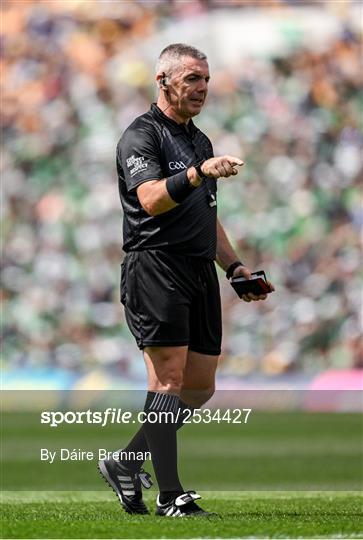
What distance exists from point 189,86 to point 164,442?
1526 millimetres

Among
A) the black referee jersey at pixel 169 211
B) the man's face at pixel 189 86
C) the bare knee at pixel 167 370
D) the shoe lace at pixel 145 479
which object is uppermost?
the man's face at pixel 189 86

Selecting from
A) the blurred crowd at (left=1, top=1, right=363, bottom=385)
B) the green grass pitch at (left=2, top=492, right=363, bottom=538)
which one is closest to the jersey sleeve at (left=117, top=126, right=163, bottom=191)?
the green grass pitch at (left=2, top=492, right=363, bottom=538)

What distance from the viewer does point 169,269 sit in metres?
5.88

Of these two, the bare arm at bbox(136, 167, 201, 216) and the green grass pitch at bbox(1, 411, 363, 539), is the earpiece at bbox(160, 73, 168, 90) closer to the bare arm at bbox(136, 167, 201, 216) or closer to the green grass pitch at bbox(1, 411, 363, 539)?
the bare arm at bbox(136, 167, 201, 216)

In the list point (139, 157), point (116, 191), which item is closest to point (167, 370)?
point (139, 157)

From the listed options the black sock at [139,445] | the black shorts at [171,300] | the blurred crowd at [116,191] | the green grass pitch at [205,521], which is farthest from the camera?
the blurred crowd at [116,191]

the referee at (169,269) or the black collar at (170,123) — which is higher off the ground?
the black collar at (170,123)

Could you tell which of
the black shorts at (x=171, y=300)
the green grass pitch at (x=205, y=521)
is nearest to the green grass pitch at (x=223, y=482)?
the green grass pitch at (x=205, y=521)

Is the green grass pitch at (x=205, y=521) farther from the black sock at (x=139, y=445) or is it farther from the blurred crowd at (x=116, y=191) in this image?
the blurred crowd at (x=116, y=191)

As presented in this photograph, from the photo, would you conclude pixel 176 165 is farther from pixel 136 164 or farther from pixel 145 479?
pixel 145 479

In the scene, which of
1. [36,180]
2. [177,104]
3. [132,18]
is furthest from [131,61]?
[177,104]

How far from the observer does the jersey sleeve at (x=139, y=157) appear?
5715 millimetres

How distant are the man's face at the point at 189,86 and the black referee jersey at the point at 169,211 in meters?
0.11

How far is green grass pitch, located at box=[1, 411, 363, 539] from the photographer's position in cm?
538
